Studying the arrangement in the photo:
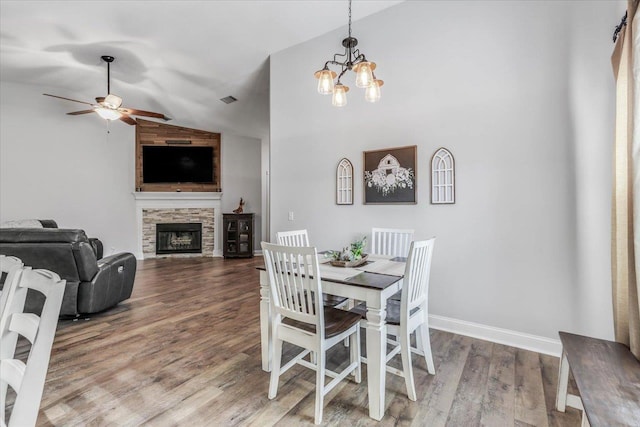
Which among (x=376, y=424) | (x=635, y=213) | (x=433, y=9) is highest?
(x=433, y=9)

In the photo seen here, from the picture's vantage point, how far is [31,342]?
0.77m

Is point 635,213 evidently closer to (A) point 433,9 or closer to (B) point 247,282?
(A) point 433,9

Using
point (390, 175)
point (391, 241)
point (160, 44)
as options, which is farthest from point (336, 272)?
point (160, 44)

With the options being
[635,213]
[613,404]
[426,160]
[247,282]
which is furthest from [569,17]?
[247,282]

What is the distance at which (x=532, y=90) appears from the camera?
2438mm

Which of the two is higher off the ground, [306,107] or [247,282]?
[306,107]

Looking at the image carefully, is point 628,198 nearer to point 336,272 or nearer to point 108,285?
point 336,272

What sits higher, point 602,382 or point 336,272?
point 336,272

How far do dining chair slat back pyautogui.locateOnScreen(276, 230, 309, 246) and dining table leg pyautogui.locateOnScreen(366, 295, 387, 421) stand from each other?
1199mm

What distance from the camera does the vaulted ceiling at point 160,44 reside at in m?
3.22

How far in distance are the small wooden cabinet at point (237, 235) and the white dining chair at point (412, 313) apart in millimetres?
5211

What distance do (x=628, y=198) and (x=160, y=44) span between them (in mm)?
4754

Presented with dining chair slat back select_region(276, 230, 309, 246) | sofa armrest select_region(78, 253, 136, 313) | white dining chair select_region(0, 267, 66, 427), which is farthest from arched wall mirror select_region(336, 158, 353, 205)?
white dining chair select_region(0, 267, 66, 427)

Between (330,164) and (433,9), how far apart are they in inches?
70.3
